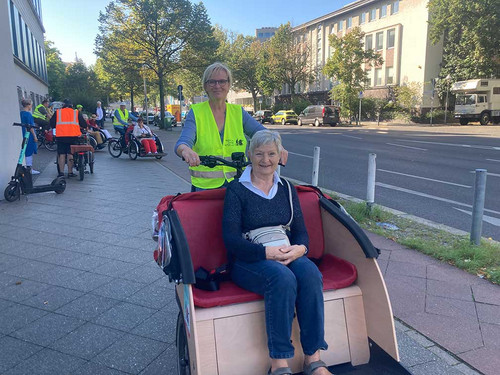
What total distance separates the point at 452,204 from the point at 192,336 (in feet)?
22.0

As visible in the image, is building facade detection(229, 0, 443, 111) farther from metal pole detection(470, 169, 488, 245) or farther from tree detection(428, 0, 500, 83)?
metal pole detection(470, 169, 488, 245)

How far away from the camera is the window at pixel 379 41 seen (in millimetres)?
43125

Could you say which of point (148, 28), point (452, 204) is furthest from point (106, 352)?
point (148, 28)

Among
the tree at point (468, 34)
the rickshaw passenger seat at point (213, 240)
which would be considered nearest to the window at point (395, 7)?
the tree at point (468, 34)

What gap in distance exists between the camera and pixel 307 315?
229 centimetres

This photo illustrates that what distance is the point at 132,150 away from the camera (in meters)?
14.9

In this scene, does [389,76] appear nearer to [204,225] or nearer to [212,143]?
[212,143]

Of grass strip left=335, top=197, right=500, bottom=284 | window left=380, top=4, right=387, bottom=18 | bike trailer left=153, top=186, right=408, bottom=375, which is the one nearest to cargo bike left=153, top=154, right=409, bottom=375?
bike trailer left=153, top=186, right=408, bottom=375

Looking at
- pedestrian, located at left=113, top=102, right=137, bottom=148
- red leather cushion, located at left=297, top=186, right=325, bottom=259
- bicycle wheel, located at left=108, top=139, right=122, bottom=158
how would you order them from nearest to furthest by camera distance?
red leather cushion, located at left=297, top=186, right=325, bottom=259 < pedestrian, located at left=113, top=102, right=137, bottom=148 < bicycle wheel, located at left=108, top=139, right=122, bottom=158

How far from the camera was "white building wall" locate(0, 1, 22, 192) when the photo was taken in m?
7.85

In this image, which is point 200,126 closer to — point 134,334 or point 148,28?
point 134,334

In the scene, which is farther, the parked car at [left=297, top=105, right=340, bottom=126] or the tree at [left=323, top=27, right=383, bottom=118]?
the tree at [left=323, top=27, right=383, bottom=118]

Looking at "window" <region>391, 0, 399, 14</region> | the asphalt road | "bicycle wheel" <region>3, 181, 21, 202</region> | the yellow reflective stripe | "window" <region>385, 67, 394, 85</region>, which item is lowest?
the asphalt road

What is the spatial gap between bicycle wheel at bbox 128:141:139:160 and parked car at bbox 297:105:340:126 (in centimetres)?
2423
